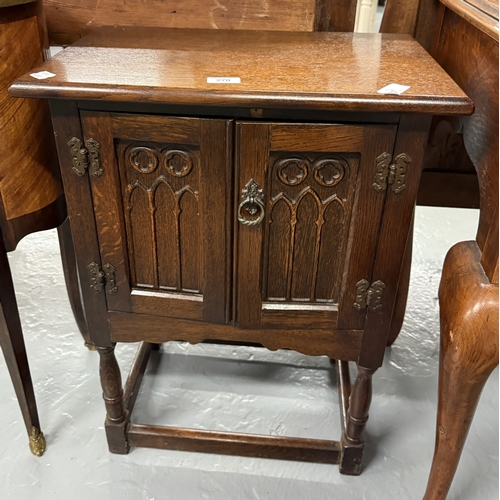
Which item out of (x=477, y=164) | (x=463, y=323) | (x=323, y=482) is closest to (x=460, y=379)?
(x=463, y=323)

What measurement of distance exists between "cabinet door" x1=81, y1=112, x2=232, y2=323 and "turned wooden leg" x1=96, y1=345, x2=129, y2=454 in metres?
0.18

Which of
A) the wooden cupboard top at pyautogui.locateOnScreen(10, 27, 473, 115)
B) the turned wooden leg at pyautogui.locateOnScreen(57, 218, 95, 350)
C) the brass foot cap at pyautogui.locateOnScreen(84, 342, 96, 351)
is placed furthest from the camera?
the brass foot cap at pyautogui.locateOnScreen(84, 342, 96, 351)

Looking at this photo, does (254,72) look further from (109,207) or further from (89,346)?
(89,346)

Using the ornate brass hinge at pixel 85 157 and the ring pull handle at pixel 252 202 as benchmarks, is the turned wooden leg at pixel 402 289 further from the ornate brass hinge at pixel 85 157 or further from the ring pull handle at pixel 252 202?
the ornate brass hinge at pixel 85 157

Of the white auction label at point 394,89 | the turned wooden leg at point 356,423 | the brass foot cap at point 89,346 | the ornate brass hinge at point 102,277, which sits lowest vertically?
the brass foot cap at point 89,346

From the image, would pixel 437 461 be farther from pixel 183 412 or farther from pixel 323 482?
pixel 183 412

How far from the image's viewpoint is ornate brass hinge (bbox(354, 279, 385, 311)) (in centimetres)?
99

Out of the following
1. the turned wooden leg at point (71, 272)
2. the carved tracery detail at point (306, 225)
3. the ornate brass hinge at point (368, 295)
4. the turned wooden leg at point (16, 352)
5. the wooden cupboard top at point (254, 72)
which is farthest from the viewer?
the turned wooden leg at point (71, 272)

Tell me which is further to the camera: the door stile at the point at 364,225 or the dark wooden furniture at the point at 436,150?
the dark wooden furniture at the point at 436,150

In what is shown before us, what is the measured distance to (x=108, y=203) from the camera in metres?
0.95

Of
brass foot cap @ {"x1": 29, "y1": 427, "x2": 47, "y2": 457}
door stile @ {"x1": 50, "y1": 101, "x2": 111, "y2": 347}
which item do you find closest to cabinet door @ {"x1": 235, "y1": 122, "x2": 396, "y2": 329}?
door stile @ {"x1": 50, "y1": 101, "x2": 111, "y2": 347}

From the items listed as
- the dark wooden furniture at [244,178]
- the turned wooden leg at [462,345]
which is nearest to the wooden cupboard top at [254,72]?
the dark wooden furniture at [244,178]

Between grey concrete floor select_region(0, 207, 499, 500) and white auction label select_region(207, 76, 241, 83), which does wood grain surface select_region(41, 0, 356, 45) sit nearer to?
white auction label select_region(207, 76, 241, 83)

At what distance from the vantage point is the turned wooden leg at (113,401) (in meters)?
1.19
